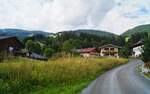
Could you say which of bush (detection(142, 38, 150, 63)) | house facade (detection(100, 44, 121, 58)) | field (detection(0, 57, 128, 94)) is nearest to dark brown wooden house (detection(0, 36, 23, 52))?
bush (detection(142, 38, 150, 63))

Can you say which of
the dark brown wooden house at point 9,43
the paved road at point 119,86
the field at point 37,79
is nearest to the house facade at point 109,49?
the dark brown wooden house at point 9,43

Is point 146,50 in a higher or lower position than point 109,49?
lower

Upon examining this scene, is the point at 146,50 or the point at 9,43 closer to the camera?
the point at 146,50

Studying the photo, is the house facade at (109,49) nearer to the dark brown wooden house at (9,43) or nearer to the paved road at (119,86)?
the dark brown wooden house at (9,43)

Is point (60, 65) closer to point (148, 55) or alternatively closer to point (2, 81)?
point (2, 81)

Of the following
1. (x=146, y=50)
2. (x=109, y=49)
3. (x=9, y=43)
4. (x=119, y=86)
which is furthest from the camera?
(x=109, y=49)

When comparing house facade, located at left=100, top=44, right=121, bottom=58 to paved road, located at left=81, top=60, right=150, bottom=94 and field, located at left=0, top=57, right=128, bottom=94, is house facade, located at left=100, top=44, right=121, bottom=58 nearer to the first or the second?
field, located at left=0, top=57, right=128, bottom=94

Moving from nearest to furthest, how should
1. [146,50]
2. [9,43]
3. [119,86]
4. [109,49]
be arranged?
[119,86], [146,50], [9,43], [109,49]

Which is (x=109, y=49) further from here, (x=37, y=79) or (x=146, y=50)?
(x=37, y=79)

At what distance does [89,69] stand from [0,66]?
1810 cm

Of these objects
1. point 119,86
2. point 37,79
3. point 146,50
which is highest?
point 146,50

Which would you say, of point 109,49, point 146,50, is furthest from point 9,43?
point 109,49

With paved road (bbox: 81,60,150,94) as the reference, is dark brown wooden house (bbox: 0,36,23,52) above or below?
above

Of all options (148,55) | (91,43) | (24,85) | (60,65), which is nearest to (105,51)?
(91,43)
